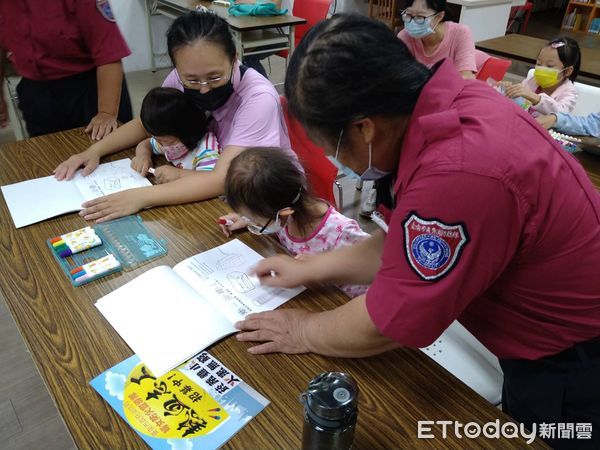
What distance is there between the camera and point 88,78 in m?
1.91

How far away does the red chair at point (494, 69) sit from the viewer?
8.32 feet

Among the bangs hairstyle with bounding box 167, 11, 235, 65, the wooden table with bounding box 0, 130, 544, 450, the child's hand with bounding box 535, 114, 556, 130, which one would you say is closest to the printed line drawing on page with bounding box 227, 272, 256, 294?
the wooden table with bounding box 0, 130, 544, 450

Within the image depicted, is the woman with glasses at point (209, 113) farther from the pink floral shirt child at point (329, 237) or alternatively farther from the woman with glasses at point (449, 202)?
the woman with glasses at point (449, 202)

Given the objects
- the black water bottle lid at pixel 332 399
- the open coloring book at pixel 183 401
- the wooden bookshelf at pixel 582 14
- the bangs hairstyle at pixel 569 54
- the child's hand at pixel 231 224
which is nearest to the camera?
the black water bottle lid at pixel 332 399

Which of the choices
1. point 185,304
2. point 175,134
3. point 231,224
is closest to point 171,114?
point 175,134

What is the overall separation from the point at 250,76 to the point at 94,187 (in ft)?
2.00

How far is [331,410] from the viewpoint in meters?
0.56

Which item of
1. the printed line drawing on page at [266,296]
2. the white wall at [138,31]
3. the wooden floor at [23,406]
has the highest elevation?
the printed line drawing on page at [266,296]

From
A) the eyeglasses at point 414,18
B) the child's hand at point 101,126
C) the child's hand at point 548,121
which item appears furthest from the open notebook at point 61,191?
the eyeglasses at point 414,18

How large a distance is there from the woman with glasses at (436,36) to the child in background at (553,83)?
362 mm

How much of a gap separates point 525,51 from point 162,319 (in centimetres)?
302

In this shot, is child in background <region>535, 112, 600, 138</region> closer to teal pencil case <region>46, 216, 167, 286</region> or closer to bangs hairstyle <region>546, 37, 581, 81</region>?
bangs hairstyle <region>546, 37, 581, 81</region>

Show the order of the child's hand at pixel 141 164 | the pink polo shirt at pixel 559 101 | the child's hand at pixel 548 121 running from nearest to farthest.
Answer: the child's hand at pixel 141 164, the child's hand at pixel 548 121, the pink polo shirt at pixel 559 101

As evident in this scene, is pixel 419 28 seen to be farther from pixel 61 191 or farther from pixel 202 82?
pixel 61 191
